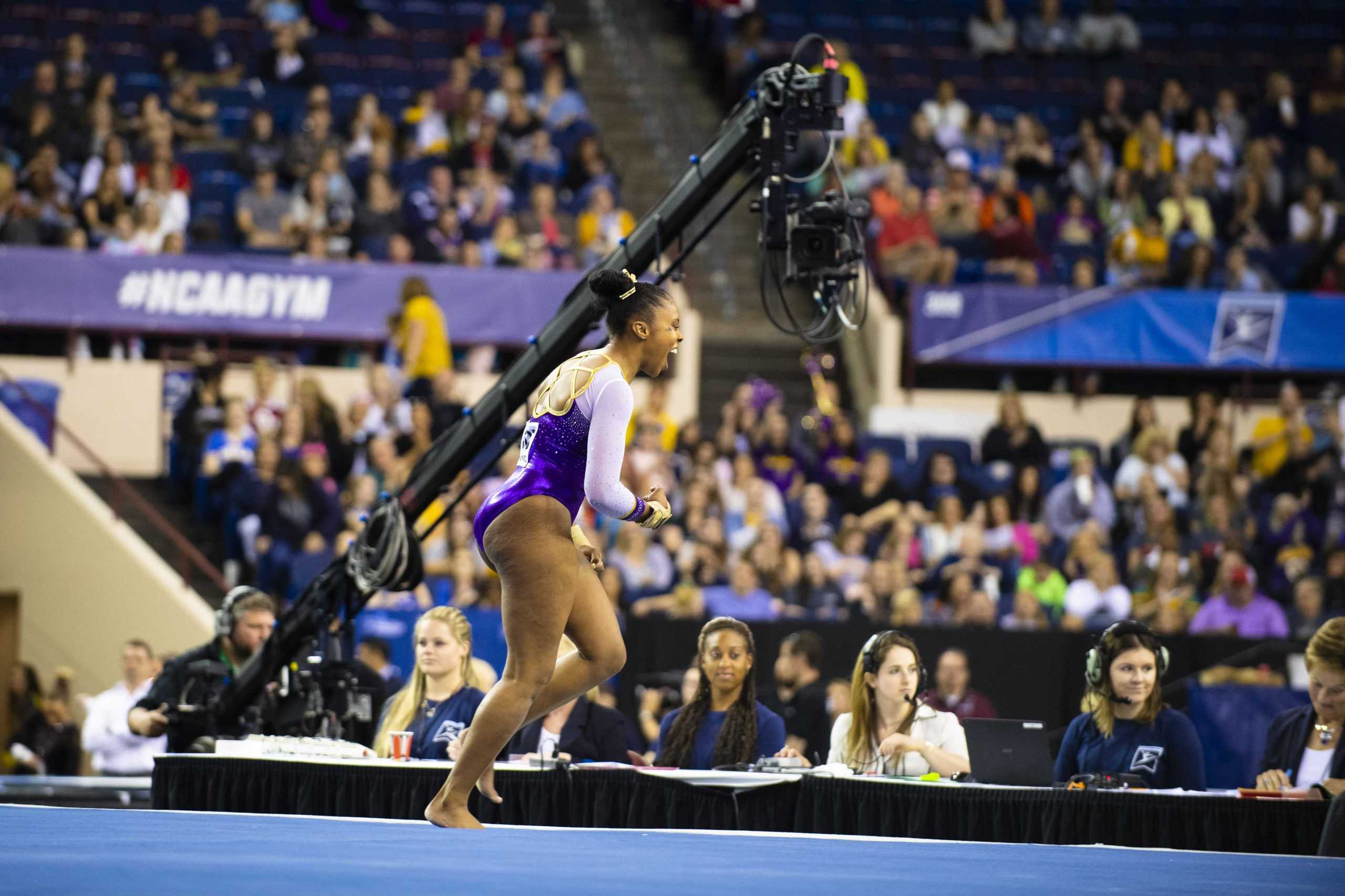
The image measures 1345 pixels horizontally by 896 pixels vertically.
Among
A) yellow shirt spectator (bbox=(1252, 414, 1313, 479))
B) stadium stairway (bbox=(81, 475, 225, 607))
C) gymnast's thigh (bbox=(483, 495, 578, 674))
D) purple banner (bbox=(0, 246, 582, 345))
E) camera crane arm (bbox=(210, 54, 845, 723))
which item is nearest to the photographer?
gymnast's thigh (bbox=(483, 495, 578, 674))

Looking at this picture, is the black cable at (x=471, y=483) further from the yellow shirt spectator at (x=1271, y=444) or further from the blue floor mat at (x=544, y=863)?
the yellow shirt spectator at (x=1271, y=444)

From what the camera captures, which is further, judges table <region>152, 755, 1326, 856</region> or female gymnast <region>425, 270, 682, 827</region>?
judges table <region>152, 755, 1326, 856</region>

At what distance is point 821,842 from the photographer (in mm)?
5859

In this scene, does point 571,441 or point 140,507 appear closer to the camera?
point 571,441

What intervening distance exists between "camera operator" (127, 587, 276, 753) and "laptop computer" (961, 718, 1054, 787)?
3.24 m

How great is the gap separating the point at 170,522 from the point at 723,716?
736 centimetres

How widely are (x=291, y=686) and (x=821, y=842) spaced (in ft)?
10.4

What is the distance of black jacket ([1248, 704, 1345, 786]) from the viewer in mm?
7098

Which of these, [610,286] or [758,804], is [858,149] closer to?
[758,804]

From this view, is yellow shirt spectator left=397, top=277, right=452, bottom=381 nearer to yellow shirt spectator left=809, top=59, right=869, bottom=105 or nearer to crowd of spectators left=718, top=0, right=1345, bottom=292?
crowd of spectators left=718, top=0, right=1345, bottom=292

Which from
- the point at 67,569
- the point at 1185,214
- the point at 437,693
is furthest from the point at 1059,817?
the point at 1185,214

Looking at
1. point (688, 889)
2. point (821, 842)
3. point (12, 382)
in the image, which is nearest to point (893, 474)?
point (12, 382)

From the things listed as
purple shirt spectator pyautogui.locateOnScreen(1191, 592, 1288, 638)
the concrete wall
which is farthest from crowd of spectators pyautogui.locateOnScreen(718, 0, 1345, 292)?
the concrete wall

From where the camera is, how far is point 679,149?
18.2m
